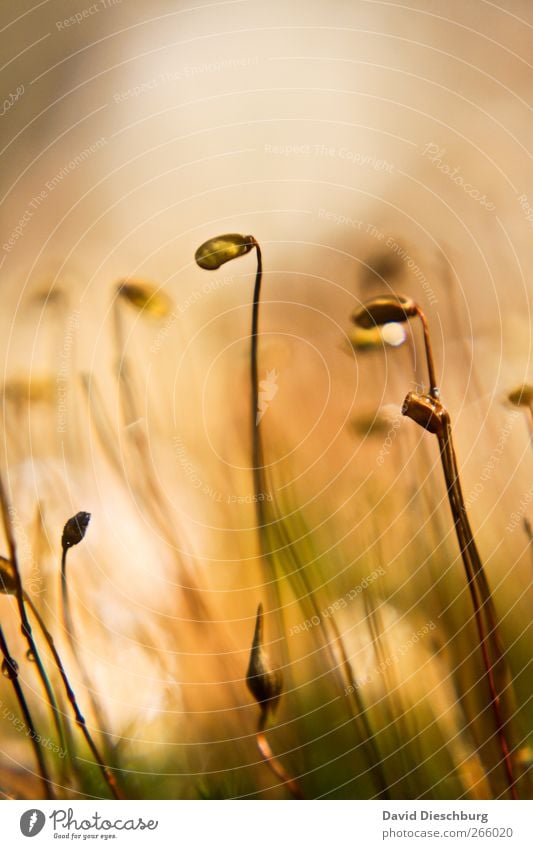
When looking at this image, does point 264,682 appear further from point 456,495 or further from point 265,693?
point 456,495

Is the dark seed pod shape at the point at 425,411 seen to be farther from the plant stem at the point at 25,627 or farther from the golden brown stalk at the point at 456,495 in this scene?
the plant stem at the point at 25,627

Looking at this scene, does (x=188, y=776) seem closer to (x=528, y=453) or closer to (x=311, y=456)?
(x=311, y=456)

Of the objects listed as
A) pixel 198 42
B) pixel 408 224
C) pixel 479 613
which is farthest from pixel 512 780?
pixel 198 42

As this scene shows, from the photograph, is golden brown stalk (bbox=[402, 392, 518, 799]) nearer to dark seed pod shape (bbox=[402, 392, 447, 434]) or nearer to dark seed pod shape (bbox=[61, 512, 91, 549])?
dark seed pod shape (bbox=[402, 392, 447, 434])

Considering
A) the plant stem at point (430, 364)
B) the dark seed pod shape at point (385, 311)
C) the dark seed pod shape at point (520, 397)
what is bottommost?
the dark seed pod shape at point (520, 397)

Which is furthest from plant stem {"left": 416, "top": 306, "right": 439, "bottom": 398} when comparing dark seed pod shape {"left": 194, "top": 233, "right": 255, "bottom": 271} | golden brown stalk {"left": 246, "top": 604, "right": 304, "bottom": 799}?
golden brown stalk {"left": 246, "top": 604, "right": 304, "bottom": 799}

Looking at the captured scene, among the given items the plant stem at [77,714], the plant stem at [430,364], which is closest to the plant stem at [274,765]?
the plant stem at [77,714]

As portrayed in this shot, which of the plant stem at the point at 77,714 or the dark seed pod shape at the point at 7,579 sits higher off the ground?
the dark seed pod shape at the point at 7,579
